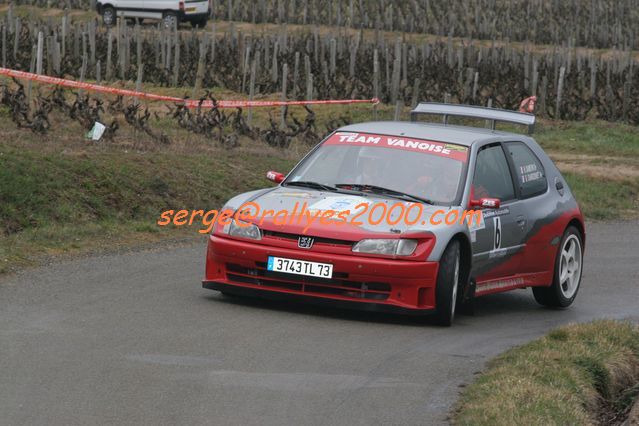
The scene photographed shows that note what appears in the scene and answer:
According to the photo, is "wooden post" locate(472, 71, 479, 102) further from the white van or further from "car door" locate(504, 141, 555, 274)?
"car door" locate(504, 141, 555, 274)

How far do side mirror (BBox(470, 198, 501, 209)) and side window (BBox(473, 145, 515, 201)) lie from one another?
10.8 inches

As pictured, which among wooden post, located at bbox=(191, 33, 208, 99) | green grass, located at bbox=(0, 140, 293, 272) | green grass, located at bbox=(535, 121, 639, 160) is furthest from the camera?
wooden post, located at bbox=(191, 33, 208, 99)

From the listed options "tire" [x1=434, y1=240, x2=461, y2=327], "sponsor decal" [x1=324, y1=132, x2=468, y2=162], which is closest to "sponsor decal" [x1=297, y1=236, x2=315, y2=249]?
"tire" [x1=434, y1=240, x2=461, y2=327]

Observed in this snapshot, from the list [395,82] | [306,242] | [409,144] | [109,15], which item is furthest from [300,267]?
[109,15]

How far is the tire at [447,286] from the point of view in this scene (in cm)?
1058

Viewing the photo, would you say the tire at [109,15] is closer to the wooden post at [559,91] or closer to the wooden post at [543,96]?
the wooden post at [543,96]

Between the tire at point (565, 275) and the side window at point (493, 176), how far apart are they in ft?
2.77

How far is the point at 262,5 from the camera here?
60688 mm

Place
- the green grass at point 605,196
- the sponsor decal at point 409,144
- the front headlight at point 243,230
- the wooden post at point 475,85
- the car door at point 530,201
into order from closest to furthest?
the front headlight at point 243,230 < the sponsor decal at point 409,144 < the car door at point 530,201 < the green grass at point 605,196 < the wooden post at point 475,85

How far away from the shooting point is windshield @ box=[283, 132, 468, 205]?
11.5 metres

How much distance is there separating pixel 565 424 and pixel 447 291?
329 centimetres

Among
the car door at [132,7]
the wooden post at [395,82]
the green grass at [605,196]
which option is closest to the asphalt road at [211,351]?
the green grass at [605,196]

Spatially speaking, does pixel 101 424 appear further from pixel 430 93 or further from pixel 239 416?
pixel 430 93

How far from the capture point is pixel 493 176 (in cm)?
1207
